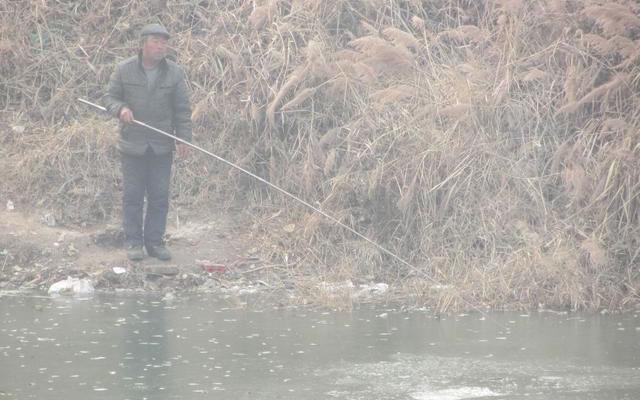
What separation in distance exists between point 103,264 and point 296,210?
1886 millimetres

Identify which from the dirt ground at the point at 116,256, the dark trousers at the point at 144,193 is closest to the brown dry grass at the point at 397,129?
the dirt ground at the point at 116,256

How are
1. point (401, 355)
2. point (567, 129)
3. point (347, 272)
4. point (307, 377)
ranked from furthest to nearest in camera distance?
point (567, 129)
point (347, 272)
point (401, 355)
point (307, 377)

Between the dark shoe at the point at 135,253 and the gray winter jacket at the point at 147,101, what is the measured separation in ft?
2.77

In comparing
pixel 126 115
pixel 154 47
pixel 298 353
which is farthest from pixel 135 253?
pixel 298 353

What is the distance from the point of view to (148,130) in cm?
1067

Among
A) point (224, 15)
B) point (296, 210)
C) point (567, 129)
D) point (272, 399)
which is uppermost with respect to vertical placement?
point (224, 15)

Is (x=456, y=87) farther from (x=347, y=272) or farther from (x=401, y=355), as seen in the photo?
(x=401, y=355)

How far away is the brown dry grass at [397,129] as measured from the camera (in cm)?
1030

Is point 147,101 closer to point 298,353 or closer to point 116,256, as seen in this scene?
point 116,256

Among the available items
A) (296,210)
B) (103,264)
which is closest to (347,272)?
(296,210)

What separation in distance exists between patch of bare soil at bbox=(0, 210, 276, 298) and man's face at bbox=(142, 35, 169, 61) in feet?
5.72

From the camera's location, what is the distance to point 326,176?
11703mm

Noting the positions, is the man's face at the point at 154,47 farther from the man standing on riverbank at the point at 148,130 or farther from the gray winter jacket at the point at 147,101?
the gray winter jacket at the point at 147,101

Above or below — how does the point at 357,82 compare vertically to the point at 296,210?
above
